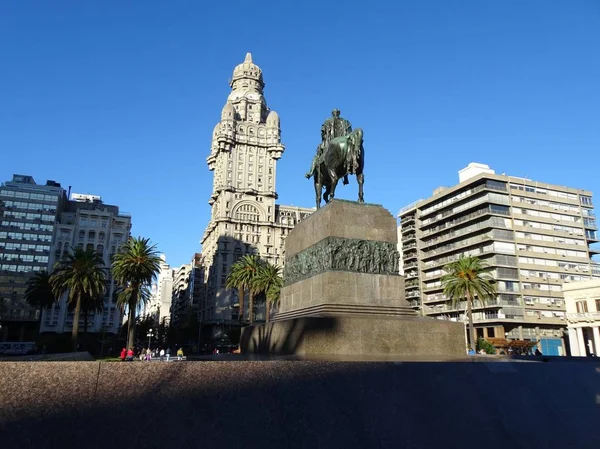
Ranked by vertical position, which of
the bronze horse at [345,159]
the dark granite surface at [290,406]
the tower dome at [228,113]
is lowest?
the dark granite surface at [290,406]

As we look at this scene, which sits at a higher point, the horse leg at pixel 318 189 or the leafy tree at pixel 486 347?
the horse leg at pixel 318 189

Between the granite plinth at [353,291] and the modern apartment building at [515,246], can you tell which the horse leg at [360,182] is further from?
the modern apartment building at [515,246]

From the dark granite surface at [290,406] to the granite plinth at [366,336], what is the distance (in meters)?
4.26

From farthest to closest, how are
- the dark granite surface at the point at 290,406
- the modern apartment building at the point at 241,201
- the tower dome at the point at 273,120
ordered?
the tower dome at the point at 273,120 < the modern apartment building at the point at 241,201 < the dark granite surface at the point at 290,406

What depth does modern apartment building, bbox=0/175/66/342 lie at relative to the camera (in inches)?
3839

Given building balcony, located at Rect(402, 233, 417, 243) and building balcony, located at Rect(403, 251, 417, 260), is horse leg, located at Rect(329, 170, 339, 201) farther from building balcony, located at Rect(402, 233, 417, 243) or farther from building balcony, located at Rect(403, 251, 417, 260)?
building balcony, located at Rect(402, 233, 417, 243)

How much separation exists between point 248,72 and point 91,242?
208 ft

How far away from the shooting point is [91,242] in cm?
10769

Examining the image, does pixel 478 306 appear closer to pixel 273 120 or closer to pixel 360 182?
pixel 360 182

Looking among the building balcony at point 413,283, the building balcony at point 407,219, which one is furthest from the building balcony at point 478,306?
the building balcony at point 407,219

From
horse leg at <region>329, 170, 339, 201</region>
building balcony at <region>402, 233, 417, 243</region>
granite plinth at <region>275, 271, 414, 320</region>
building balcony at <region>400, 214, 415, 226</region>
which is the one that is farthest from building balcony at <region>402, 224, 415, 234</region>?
granite plinth at <region>275, 271, 414, 320</region>

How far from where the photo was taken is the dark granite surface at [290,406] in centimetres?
502

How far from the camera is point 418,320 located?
43.3 feet

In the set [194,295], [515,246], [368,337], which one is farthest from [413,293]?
[368,337]
